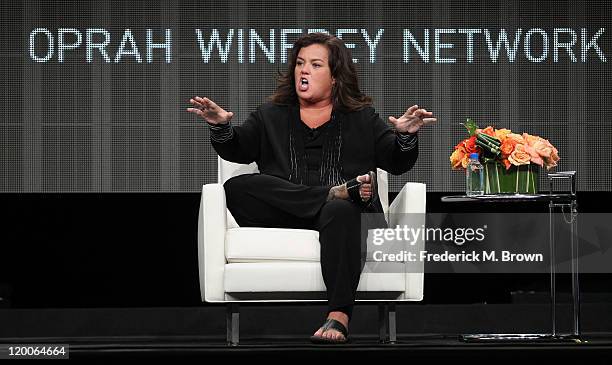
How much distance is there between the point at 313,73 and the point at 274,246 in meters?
0.70

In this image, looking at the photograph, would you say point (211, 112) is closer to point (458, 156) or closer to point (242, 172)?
point (242, 172)

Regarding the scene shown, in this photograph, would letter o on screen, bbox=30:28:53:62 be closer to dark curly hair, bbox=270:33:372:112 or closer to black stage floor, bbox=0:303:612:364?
black stage floor, bbox=0:303:612:364

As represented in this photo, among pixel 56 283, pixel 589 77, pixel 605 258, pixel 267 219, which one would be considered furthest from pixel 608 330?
pixel 56 283

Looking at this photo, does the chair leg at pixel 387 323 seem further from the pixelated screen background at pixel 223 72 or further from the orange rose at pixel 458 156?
the pixelated screen background at pixel 223 72

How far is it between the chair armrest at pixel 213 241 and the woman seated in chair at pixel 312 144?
112mm

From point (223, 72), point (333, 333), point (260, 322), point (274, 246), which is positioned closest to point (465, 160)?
point (274, 246)

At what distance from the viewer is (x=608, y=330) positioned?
5.07m

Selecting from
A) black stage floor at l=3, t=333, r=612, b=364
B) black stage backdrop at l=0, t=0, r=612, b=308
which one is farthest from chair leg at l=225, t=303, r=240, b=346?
black stage backdrop at l=0, t=0, r=612, b=308

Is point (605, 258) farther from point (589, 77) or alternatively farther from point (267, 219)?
point (267, 219)

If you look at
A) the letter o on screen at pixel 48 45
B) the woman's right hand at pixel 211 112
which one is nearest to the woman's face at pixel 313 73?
the woman's right hand at pixel 211 112

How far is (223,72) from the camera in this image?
18.6ft

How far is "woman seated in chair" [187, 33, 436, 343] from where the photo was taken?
13.0 ft

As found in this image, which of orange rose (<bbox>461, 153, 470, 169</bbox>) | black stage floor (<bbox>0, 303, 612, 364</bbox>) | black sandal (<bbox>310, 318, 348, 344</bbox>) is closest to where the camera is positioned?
black sandal (<bbox>310, 318, 348, 344</bbox>)

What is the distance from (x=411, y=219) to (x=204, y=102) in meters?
0.83
